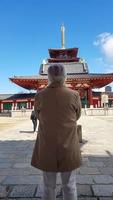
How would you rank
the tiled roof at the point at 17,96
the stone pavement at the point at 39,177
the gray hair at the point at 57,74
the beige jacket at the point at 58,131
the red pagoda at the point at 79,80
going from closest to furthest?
the beige jacket at the point at 58,131 < the gray hair at the point at 57,74 < the stone pavement at the point at 39,177 < the red pagoda at the point at 79,80 < the tiled roof at the point at 17,96

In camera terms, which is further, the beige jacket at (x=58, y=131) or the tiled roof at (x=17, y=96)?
the tiled roof at (x=17, y=96)

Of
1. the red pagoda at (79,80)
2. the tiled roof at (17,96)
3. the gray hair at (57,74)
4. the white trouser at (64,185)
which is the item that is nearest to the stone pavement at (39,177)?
the white trouser at (64,185)

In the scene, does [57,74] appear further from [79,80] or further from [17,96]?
[17,96]

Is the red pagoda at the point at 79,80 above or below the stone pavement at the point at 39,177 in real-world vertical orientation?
above

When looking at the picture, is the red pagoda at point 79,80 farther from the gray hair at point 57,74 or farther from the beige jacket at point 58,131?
the beige jacket at point 58,131

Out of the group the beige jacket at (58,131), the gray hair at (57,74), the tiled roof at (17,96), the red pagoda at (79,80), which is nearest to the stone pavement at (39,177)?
the beige jacket at (58,131)

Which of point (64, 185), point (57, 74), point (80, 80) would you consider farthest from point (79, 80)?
point (64, 185)

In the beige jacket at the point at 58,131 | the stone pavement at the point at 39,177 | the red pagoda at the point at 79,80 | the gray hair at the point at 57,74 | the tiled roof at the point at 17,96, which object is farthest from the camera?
the tiled roof at the point at 17,96

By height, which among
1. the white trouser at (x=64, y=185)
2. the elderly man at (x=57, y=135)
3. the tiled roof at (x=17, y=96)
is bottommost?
the white trouser at (x=64, y=185)

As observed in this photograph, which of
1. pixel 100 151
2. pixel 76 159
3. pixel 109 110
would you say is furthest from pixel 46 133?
pixel 109 110

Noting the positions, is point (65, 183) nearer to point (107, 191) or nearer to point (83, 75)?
point (107, 191)

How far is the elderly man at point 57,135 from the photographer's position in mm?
3564

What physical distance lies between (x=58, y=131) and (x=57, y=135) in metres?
0.04

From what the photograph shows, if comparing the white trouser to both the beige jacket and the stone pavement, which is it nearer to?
the beige jacket
